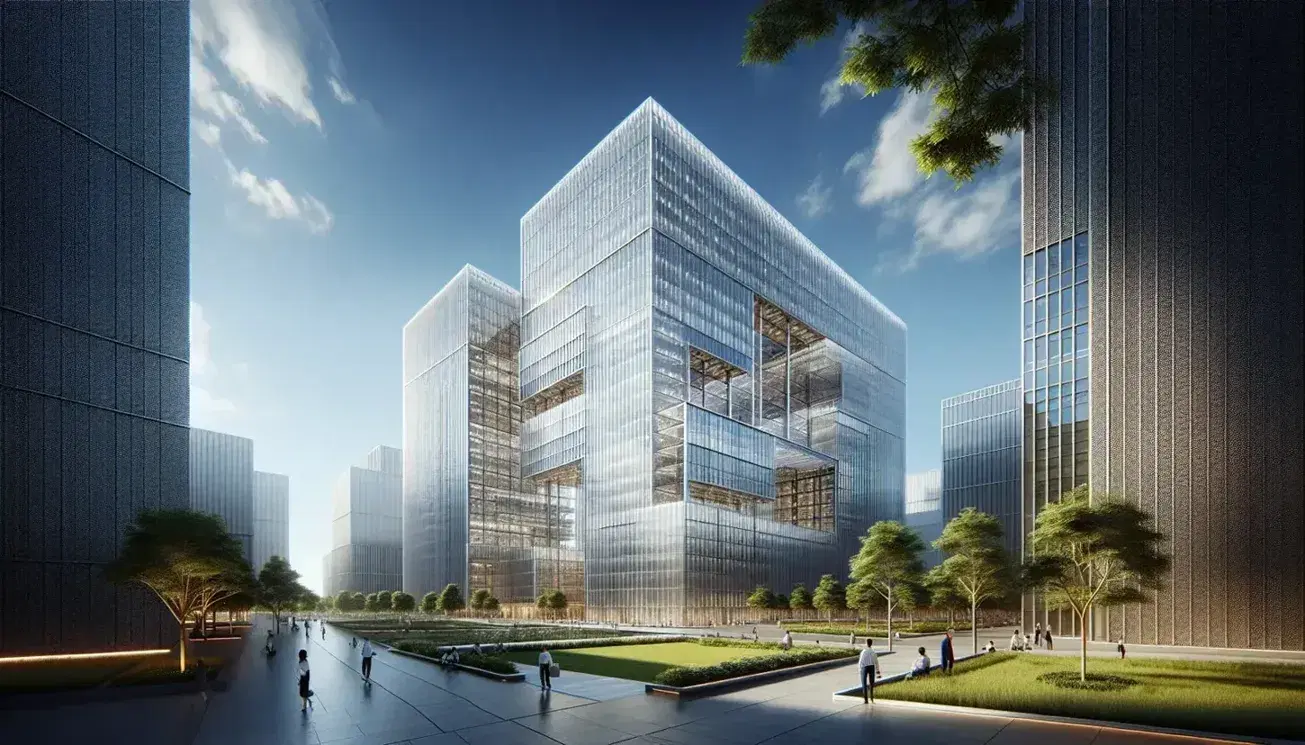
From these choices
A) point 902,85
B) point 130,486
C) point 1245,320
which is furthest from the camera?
point 130,486

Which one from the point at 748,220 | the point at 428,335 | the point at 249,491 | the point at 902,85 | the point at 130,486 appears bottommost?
the point at 249,491

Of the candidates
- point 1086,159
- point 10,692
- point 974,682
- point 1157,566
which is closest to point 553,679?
point 974,682

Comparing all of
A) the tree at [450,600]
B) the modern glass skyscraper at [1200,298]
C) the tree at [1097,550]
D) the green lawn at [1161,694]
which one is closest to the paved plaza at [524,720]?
the green lawn at [1161,694]

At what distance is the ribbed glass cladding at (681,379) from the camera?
75000 millimetres

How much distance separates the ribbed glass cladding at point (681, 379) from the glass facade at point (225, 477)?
55854 mm

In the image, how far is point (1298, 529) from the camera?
31.1 meters

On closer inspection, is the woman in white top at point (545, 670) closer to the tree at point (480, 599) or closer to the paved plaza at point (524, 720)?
the paved plaza at point (524, 720)

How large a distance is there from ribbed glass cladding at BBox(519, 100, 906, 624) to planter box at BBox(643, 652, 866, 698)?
44649 mm

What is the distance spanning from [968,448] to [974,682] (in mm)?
68507

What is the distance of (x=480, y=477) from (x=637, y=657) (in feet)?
231

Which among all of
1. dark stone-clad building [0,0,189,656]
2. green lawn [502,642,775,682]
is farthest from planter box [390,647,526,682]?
dark stone-clad building [0,0,189,656]

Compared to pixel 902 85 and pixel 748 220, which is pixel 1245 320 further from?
pixel 748 220

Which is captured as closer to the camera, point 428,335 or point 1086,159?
point 1086,159

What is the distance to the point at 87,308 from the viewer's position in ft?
127
